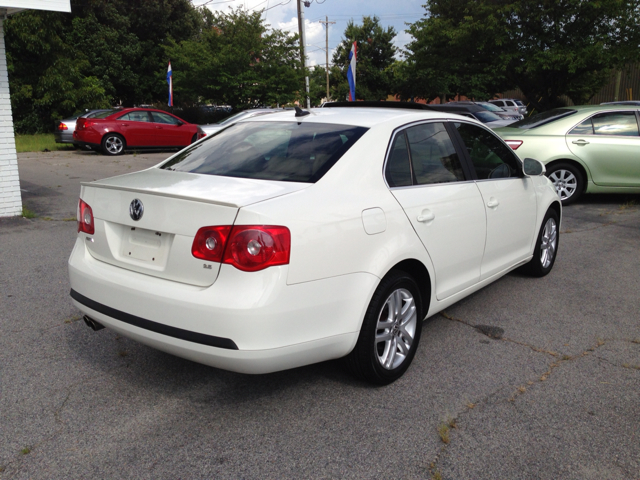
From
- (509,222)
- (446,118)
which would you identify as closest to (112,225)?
(446,118)

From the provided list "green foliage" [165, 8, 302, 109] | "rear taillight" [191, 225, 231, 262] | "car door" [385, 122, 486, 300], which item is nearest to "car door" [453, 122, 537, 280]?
"car door" [385, 122, 486, 300]

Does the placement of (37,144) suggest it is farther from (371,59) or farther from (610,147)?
(371,59)

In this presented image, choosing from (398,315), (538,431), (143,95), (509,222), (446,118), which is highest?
(143,95)

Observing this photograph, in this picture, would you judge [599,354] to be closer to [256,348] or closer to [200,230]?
[256,348]

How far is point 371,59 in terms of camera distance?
180ft

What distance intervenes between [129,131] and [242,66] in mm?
7841

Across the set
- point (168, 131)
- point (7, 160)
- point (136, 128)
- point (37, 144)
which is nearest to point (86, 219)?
point (7, 160)

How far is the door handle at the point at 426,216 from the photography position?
139 inches

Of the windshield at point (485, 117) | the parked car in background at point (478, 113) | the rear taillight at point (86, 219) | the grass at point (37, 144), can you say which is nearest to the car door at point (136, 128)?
the grass at point (37, 144)

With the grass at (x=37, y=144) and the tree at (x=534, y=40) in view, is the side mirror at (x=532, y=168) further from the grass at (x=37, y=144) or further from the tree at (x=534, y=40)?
the grass at (x=37, y=144)

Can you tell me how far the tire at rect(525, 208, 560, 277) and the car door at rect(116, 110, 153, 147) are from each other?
15.5 m

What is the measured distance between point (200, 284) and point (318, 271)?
1.91 ft

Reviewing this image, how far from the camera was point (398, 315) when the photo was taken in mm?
3449

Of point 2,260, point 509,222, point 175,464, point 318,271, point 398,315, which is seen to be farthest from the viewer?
point 2,260
